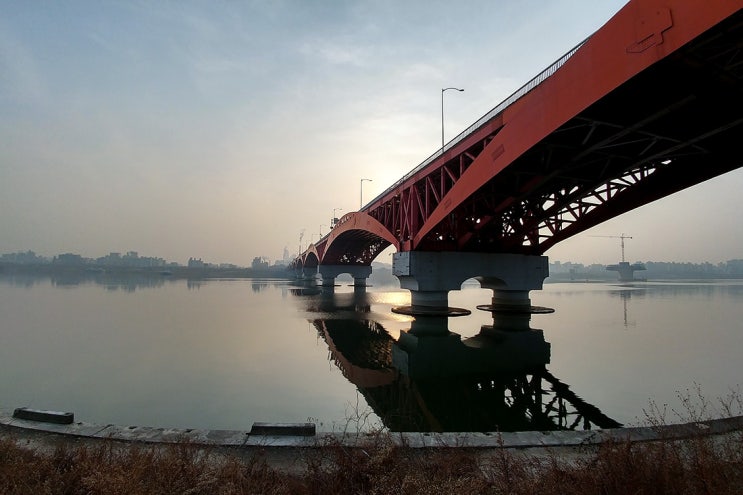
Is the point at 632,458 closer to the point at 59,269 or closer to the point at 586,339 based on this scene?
the point at 586,339

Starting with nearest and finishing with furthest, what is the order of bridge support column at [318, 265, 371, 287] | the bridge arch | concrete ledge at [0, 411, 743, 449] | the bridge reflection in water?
concrete ledge at [0, 411, 743, 449] < the bridge reflection in water < the bridge arch < bridge support column at [318, 265, 371, 287]

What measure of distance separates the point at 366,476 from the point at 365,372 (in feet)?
35.4

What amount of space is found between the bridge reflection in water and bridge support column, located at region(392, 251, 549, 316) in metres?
7.07

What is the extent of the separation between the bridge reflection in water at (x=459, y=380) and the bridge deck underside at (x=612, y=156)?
8770 millimetres

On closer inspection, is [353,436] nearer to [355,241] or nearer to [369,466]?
[369,466]

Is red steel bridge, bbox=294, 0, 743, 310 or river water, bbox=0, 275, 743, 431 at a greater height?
red steel bridge, bbox=294, 0, 743, 310

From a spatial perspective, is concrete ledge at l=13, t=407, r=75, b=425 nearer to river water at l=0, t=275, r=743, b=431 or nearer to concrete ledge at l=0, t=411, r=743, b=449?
concrete ledge at l=0, t=411, r=743, b=449

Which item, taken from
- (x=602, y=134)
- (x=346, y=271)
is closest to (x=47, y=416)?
(x=602, y=134)

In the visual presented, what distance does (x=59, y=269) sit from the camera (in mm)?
159875

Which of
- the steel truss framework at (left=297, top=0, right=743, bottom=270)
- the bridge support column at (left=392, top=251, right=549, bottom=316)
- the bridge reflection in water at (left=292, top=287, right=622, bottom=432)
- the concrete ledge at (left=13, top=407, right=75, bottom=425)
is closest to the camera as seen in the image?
the concrete ledge at (left=13, top=407, right=75, bottom=425)

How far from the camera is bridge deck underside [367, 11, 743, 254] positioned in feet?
40.3

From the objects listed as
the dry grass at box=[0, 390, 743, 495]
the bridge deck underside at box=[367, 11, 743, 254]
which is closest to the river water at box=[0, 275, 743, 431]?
the dry grass at box=[0, 390, 743, 495]

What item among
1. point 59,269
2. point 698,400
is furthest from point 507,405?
point 59,269

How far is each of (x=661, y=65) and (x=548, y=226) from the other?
22473mm
